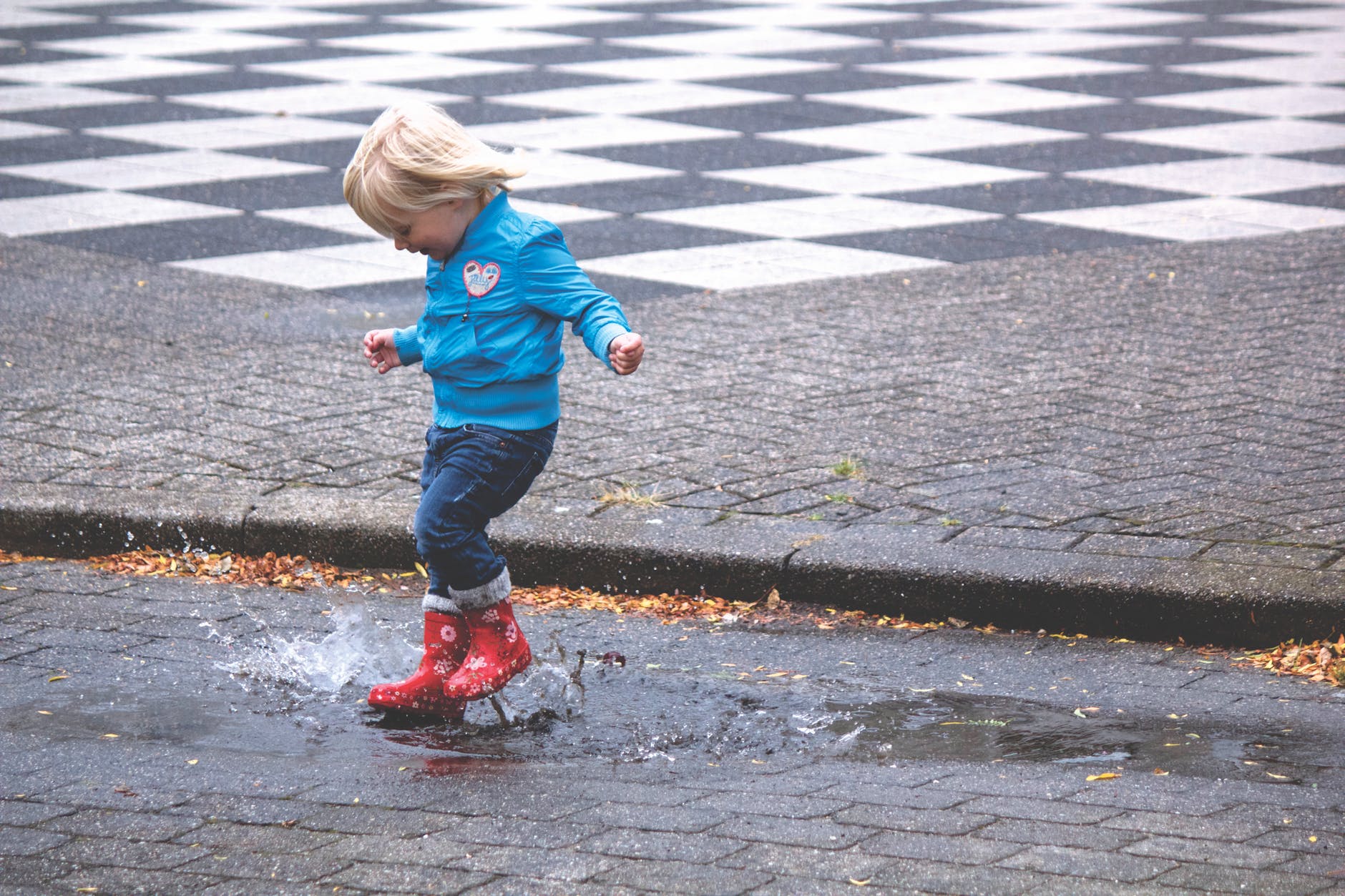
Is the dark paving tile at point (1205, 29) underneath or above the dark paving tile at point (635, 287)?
above

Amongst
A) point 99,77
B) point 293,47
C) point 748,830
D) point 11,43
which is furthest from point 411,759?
point 11,43

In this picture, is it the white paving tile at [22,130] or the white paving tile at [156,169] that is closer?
the white paving tile at [156,169]

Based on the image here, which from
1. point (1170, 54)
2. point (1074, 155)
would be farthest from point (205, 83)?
point (1170, 54)

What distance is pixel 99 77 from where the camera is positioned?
11.0 metres

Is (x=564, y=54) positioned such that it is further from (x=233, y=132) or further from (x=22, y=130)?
(x=22, y=130)

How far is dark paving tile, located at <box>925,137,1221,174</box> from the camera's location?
863 centimetres

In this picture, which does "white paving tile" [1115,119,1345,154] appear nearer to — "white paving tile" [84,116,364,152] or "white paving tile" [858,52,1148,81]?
"white paving tile" [858,52,1148,81]

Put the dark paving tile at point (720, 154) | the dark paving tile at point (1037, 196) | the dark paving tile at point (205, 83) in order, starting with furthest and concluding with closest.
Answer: the dark paving tile at point (205, 83)
the dark paving tile at point (720, 154)
the dark paving tile at point (1037, 196)

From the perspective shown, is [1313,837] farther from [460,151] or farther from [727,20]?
[727,20]

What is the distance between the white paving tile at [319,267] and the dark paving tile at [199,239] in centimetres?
12

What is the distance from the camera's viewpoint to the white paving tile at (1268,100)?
982 cm

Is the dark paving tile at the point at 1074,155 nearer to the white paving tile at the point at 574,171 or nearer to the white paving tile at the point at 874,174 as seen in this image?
the white paving tile at the point at 874,174

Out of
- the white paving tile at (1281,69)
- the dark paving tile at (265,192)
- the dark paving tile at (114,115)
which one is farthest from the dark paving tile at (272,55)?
the white paving tile at (1281,69)

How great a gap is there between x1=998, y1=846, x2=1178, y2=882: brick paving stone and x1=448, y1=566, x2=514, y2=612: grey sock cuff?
123cm
